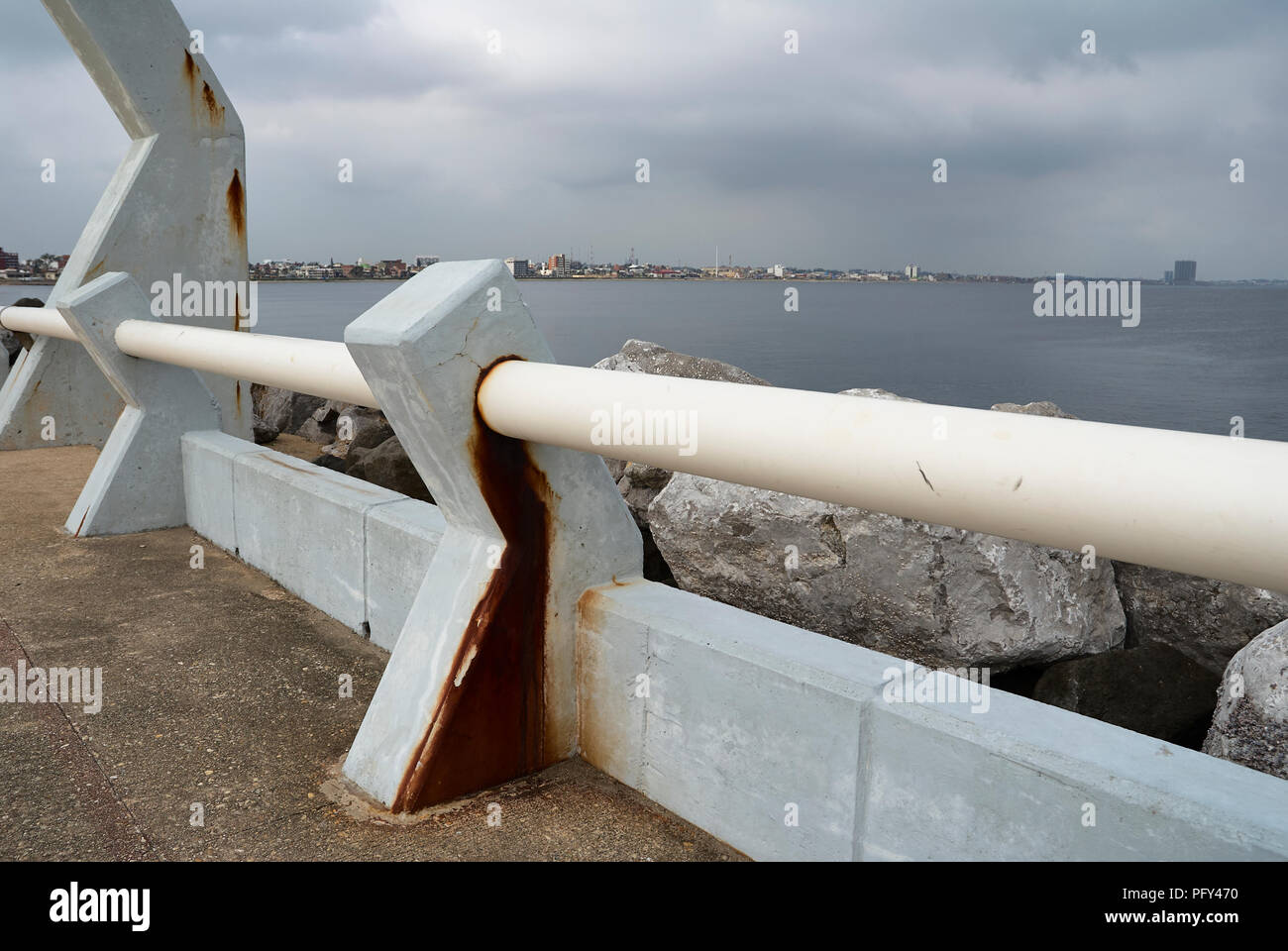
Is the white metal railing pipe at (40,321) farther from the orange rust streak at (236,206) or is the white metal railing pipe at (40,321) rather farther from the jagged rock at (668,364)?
the jagged rock at (668,364)

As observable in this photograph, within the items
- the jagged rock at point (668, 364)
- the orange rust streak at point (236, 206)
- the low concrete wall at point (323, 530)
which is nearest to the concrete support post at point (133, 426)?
the low concrete wall at point (323, 530)

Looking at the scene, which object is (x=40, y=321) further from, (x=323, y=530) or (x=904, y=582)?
(x=904, y=582)

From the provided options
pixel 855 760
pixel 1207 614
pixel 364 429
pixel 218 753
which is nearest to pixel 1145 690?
pixel 1207 614

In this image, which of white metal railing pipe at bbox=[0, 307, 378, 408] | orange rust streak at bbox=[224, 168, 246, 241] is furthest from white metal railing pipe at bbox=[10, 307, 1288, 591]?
orange rust streak at bbox=[224, 168, 246, 241]

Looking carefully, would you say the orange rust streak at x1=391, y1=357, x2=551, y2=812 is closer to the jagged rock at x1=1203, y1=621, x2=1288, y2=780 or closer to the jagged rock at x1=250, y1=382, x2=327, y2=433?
the jagged rock at x1=1203, y1=621, x2=1288, y2=780

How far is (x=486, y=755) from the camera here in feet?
8.13

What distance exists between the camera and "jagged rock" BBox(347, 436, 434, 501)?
606 cm

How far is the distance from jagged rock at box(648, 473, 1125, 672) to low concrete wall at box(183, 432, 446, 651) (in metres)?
1.34

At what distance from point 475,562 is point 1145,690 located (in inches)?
103

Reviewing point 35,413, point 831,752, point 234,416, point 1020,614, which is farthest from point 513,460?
point 35,413

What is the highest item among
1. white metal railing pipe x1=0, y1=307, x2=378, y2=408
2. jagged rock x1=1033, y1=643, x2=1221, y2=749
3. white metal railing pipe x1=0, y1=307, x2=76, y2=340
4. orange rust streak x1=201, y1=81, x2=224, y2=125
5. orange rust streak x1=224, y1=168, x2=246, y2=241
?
orange rust streak x1=201, y1=81, x2=224, y2=125

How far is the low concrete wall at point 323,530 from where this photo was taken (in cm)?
335

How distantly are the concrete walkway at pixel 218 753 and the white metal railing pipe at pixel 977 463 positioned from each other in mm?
922
